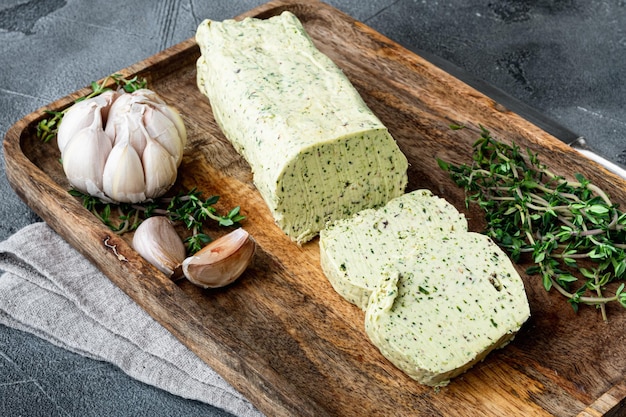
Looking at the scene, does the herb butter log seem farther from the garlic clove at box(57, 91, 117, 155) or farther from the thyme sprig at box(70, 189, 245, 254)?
the garlic clove at box(57, 91, 117, 155)

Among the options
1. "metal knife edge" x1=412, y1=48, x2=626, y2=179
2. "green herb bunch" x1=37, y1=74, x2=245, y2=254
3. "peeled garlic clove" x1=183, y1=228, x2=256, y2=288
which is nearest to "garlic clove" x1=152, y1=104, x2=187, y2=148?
"green herb bunch" x1=37, y1=74, x2=245, y2=254

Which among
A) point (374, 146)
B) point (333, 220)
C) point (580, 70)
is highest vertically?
point (374, 146)

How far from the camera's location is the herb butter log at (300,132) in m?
4.28

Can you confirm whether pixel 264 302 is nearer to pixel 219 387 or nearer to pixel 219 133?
pixel 219 387

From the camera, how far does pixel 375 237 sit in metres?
4.20

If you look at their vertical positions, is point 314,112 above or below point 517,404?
above

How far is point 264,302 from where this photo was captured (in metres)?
4.26

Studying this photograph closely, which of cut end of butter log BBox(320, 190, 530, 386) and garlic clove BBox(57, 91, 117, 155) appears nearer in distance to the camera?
cut end of butter log BBox(320, 190, 530, 386)

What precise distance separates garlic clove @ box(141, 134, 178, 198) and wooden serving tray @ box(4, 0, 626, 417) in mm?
279

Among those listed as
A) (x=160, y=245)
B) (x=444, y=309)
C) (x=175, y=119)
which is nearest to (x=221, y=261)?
(x=160, y=245)

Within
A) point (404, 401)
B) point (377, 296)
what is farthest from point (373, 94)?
point (404, 401)

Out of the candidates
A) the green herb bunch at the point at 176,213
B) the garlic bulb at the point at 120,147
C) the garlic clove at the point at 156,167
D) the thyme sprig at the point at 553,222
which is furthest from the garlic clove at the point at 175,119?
the thyme sprig at the point at 553,222

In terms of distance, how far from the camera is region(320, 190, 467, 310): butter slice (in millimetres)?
4090

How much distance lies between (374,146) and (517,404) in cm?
145
